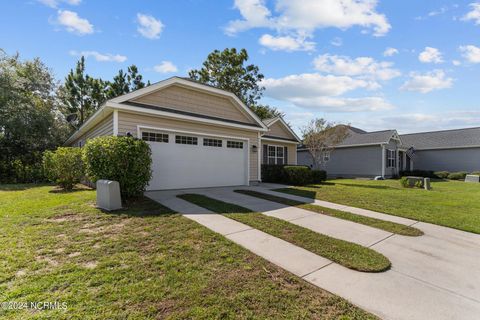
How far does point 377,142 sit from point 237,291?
69.4 ft

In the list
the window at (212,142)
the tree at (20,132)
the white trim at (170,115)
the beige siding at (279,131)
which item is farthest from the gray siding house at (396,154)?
the tree at (20,132)

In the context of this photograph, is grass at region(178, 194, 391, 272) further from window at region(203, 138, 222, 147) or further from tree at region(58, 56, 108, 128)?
tree at region(58, 56, 108, 128)

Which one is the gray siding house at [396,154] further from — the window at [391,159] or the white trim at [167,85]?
the white trim at [167,85]

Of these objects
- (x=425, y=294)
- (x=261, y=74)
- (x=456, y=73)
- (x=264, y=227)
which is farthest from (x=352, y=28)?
(x=261, y=74)

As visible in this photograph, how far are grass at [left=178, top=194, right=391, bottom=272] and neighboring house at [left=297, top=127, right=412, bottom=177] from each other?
48.4 ft

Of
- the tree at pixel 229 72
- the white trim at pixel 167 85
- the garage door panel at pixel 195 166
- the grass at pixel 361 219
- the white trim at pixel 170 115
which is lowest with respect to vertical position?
the grass at pixel 361 219

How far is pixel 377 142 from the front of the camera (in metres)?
19.8

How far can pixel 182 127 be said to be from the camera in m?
9.54

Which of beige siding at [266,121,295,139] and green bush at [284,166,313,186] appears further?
beige siding at [266,121,295,139]

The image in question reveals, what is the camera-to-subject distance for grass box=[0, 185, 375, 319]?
89.9 inches

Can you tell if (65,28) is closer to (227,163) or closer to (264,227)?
(227,163)

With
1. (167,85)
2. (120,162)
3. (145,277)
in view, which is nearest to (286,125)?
(167,85)

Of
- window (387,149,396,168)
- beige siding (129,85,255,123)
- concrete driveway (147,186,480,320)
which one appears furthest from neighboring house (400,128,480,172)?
concrete driveway (147,186,480,320)

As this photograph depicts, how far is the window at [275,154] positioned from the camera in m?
16.5
